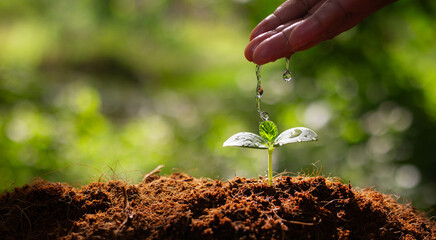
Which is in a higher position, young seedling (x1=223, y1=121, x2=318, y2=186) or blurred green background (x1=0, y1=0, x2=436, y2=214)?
blurred green background (x1=0, y1=0, x2=436, y2=214)

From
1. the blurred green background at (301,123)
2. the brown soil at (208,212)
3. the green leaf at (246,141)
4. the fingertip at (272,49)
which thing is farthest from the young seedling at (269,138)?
the blurred green background at (301,123)

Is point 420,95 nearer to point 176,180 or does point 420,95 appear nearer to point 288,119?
point 288,119

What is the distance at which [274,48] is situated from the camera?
124 cm

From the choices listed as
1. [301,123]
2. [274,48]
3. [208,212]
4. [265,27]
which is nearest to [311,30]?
[274,48]

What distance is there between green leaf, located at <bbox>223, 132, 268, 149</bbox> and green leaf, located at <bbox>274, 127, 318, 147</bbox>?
5 centimetres

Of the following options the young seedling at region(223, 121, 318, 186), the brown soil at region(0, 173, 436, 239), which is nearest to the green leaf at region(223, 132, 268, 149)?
the young seedling at region(223, 121, 318, 186)

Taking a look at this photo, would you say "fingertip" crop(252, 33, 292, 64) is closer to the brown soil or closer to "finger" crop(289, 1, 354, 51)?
"finger" crop(289, 1, 354, 51)

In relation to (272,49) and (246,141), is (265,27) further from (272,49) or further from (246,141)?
(246,141)

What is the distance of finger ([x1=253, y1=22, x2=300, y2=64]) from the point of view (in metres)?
1.24

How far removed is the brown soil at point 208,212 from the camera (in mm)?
938

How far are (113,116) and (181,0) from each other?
470 centimetres

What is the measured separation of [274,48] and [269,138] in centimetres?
33

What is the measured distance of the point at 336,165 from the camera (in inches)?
104

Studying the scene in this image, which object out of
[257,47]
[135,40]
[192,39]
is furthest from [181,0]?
[257,47]
